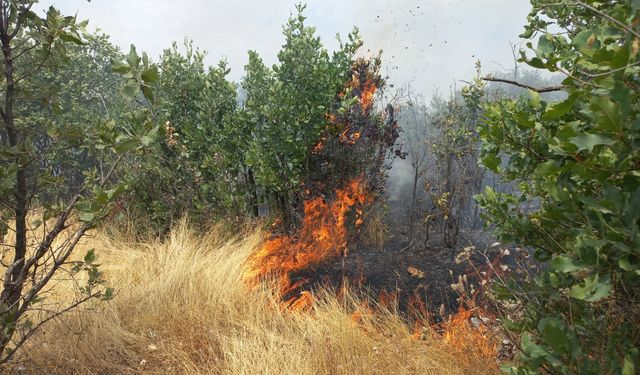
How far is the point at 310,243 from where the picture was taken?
5691 mm

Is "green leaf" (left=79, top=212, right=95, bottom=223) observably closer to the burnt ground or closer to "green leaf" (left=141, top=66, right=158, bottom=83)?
"green leaf" (left=141, top=66, right=158, bottom=83)

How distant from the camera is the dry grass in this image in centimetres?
294

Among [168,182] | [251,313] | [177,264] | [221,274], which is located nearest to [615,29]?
[251,313]

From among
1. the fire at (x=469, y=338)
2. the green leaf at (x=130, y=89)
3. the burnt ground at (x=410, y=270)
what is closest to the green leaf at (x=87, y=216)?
the green leaf at (x=130, y=89)

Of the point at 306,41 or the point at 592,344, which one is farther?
the point at 306,41

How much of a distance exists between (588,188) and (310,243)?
4.31 m

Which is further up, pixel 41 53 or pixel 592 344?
pixel 41 53

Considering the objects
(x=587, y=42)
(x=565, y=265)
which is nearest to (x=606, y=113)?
(x=587, y=42)

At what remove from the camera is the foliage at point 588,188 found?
41.6 inches

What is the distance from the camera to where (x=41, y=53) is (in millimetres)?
2414

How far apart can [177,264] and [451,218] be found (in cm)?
345

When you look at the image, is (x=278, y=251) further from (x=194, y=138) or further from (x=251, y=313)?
(x=194, y=138)

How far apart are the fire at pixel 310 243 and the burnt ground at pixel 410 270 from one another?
17cm

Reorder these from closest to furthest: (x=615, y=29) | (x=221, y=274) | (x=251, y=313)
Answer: (x=615, y=29) < (x=251, y=313) < (x=221, y=274)
